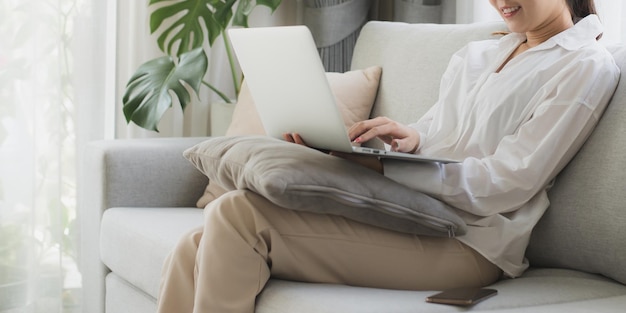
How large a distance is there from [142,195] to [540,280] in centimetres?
118

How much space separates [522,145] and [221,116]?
5.19 feet

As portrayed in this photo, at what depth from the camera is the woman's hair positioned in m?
1.89

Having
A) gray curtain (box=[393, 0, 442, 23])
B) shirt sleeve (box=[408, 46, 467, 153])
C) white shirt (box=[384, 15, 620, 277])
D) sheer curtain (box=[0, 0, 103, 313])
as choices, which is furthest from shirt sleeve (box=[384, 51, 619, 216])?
sheer curtain (box=[0, 0, 103, 313])

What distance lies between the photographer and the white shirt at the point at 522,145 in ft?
5.53

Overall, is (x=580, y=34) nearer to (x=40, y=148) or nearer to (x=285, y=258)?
(x=285, y=258)

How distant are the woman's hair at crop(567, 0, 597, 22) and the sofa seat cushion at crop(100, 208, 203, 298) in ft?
3.04

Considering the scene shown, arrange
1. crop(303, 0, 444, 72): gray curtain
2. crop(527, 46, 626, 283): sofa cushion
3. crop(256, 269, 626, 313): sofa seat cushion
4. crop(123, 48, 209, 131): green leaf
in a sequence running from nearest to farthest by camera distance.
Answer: crop(256, 269, 626, 313): sofa seat cushion → crop(527, 46, 626, 283): sofa cushion → crop(123, 48, 209, 131): green leaf → crop(303, 0, 444, 72): gray curtain

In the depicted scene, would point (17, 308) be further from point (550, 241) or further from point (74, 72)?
point (550, 241)

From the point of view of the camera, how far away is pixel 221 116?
313 centimetres

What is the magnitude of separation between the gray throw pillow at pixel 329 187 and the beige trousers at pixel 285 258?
0.04 m

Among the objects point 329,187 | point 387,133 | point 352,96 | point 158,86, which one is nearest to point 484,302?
point 329,187

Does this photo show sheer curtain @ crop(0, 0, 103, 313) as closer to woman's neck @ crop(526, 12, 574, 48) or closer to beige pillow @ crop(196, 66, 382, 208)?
beige pillow @ crop(196, 66, 382, 208)

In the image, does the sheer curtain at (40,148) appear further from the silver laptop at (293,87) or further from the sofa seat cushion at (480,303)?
the sofa seat cushion at (480,303)

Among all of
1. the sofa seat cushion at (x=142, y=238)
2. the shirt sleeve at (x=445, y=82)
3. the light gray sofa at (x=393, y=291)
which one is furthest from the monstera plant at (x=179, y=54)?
the shirt sleeve at (x=445, y=82)
